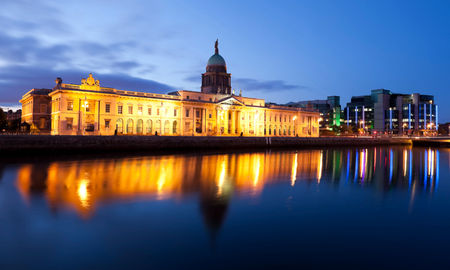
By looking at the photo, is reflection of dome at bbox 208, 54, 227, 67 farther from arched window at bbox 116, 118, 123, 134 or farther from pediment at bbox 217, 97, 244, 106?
arched window at bbox 116, 118, 123, 134

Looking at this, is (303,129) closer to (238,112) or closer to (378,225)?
(238,112)

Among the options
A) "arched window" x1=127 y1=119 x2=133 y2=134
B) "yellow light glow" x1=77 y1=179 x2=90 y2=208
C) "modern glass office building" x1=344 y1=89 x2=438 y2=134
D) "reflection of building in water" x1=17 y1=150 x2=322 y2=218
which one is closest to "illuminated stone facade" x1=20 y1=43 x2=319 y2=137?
"arched window" x1=127 y1=119 x2=133 y2=134

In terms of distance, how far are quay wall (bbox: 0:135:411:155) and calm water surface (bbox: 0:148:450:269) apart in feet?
53.2

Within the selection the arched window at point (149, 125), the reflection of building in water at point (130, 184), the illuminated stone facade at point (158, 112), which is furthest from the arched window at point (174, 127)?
the reflection of building in water at point (130, 184)

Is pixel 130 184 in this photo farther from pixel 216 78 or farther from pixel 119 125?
pixel 216 78

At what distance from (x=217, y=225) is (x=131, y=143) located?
3274cm

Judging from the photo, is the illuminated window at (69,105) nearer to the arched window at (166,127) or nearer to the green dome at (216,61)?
the arched window at (166,127)

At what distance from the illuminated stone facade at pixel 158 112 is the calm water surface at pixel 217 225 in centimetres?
4080

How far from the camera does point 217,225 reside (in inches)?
397

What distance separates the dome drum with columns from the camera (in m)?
88.1

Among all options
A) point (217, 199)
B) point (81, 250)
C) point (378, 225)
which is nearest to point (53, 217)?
point (81, 250)

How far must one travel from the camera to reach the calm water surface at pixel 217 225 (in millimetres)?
7441

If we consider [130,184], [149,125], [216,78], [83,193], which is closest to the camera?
[83,193]

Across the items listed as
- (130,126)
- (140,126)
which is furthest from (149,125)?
(130,126)
